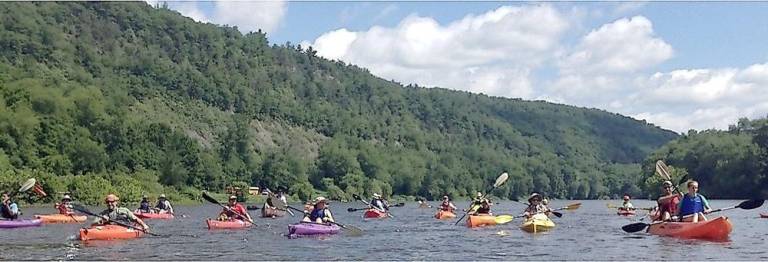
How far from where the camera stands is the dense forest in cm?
11769

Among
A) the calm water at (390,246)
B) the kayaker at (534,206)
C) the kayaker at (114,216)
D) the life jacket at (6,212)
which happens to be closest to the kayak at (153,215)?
the life jacket at (6,212)

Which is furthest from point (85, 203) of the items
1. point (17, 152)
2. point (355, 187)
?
point (355, 187)

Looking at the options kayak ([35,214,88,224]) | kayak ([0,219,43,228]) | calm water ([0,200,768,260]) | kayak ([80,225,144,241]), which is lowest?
calm water ([0,200,768,260])

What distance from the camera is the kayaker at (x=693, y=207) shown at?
3173 centimetres

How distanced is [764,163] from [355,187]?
65096mm

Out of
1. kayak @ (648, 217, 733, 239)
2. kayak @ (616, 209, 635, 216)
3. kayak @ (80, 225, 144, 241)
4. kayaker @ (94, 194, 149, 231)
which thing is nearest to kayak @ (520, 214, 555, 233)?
kayak @ (648, 217, 733, 239)

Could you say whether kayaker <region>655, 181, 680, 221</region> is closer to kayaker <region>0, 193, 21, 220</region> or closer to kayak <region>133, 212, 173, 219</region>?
kayaker <region>0, 193, 21, 220</region>

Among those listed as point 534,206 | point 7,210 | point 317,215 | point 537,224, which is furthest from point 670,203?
Answer: point 7,210

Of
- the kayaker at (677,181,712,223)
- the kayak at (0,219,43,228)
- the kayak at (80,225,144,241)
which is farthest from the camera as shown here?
the kayak at (0,219,43,228)

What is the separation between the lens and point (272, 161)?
14938 centimetres

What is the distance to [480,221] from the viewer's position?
43469mm

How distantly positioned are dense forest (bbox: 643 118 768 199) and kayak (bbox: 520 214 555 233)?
2990 inches

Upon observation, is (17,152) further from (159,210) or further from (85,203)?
(159,210)

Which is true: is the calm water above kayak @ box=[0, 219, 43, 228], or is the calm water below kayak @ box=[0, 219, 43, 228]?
below
